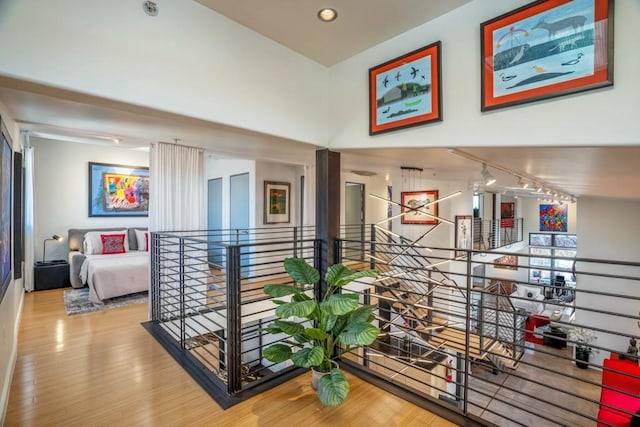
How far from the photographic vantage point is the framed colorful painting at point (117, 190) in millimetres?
6680

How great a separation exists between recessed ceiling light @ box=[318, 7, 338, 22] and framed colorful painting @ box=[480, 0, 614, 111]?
110 centimetres

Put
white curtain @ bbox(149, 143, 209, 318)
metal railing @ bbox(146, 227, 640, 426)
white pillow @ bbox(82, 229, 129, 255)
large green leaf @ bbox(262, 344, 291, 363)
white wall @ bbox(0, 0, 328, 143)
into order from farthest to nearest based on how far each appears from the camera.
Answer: white pillow @ bbox(82, 229, 129, 255)
white curtain @ bbox(149, 143, 209, 318)
large green leaf @ bbox(262, 344, 291, 363)
metal railing @ bbox(146, 227, 640, 426)
white wall @ bbox(0, 0, 328, 143)

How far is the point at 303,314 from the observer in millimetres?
2219

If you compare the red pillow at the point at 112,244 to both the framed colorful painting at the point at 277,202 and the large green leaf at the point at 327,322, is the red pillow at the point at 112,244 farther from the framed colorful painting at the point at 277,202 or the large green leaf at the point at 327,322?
the large green leaf at the point at 327,322

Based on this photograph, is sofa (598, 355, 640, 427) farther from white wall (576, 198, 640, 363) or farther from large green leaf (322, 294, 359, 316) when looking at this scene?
large green leaf (322, 294, 359, 316)

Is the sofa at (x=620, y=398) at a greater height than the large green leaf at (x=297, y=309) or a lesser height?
lesser

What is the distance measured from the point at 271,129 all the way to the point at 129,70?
116cm

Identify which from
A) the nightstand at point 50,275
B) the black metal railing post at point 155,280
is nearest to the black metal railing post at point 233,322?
the black metal railing post at point 155,280

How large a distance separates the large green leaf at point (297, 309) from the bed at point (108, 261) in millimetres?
3922

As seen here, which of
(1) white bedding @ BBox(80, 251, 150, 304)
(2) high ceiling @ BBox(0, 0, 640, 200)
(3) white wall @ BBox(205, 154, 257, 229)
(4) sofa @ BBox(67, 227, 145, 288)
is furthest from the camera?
(3) white wall @ BBox(205, 154, 257, 229)

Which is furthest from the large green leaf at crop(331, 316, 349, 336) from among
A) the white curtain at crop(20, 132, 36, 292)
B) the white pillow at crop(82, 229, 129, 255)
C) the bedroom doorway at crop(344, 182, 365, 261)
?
the white pillow at crop(82, 229, 129, 255)

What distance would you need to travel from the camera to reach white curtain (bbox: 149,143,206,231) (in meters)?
4.16

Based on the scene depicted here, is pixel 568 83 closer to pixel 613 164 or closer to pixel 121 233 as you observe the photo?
pixel 613 164

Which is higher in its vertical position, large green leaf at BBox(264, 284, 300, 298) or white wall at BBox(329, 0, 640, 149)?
white wall at BBox(329, 0, 640, 149)
